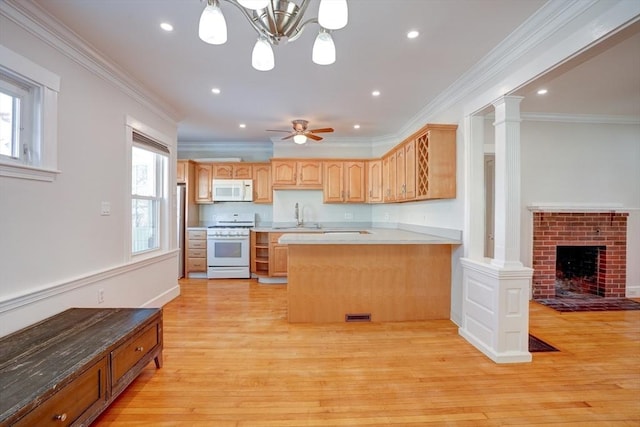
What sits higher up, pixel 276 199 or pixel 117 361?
pixel 276 199

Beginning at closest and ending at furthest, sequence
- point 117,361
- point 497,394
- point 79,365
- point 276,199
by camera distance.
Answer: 1. point 79,365
2. point 117,361
3. point 497,394
4. point 276,199

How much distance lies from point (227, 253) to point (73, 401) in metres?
3.91

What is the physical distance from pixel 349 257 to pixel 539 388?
194 centimetres

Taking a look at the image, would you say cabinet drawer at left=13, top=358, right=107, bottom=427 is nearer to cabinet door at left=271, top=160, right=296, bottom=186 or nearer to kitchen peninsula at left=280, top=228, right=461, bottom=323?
kitchen peninsula at left=280, top=228, right=461, bottom=323

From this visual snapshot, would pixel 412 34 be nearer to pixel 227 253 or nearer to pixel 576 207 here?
pixel 576 207

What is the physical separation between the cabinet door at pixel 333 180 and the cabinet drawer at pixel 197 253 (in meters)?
2.60

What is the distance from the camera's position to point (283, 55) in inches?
100

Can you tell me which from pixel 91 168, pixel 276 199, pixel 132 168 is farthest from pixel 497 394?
pixel 276 199

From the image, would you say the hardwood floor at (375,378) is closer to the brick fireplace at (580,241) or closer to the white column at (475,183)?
the brick fireplace at (580,241)

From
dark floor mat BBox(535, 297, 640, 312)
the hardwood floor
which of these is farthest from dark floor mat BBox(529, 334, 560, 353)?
dark floor mat BBox(535, 297, 640, 312)

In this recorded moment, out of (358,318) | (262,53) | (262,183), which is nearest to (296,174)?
(262,183)

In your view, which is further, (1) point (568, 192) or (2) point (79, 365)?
(1) point (568, 192)

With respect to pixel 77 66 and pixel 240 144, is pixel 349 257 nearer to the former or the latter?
pixel 77 66

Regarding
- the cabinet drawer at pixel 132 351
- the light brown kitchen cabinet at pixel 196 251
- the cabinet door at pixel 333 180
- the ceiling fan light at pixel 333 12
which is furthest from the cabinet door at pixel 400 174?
the light brown kitchen cabinet at pixel 196 251
